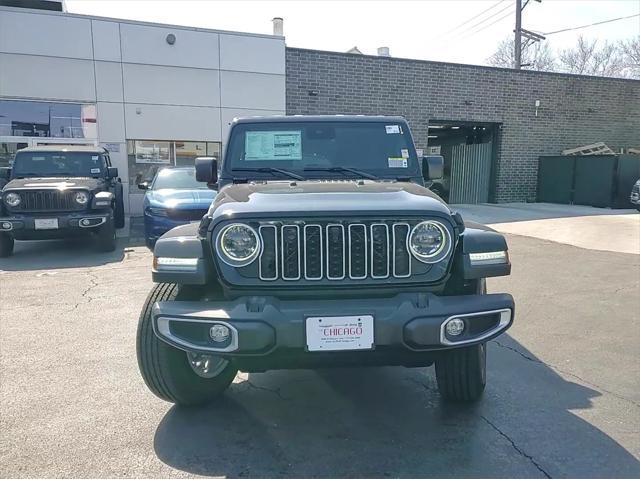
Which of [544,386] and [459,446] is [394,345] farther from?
[544,386]

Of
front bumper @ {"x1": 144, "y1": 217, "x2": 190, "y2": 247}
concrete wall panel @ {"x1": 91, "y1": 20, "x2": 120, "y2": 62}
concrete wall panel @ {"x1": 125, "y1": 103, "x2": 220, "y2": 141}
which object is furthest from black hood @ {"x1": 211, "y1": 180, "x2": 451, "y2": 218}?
concrete wall panel @ {"x1": 91, "y1": 20, "x2": 120, "y2": 62}

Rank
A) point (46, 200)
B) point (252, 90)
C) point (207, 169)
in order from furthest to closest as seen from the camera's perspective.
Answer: point (252, 90) < point (46, 200) < point (207, 169)

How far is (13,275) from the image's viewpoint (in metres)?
7.41

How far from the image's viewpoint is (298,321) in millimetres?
2527

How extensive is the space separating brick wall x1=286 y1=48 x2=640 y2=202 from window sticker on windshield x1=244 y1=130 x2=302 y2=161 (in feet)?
36.8

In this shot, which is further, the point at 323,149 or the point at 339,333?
the point at 323,149

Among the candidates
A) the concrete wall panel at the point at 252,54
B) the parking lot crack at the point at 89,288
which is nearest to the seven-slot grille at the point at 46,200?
the parking lot crack at the point at 89,288

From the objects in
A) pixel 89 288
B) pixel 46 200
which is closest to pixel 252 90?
pixel 46 200

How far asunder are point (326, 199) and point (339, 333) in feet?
2.63

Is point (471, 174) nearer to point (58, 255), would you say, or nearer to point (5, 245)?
point (58, 255)

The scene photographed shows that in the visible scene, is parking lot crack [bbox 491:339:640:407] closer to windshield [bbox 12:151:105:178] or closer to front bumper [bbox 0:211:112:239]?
front bumper [bbox 0:211:112:239]

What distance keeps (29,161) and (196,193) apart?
3.31 metres

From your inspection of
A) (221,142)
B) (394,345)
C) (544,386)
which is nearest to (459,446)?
(394,345)

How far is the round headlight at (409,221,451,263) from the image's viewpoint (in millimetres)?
2764
